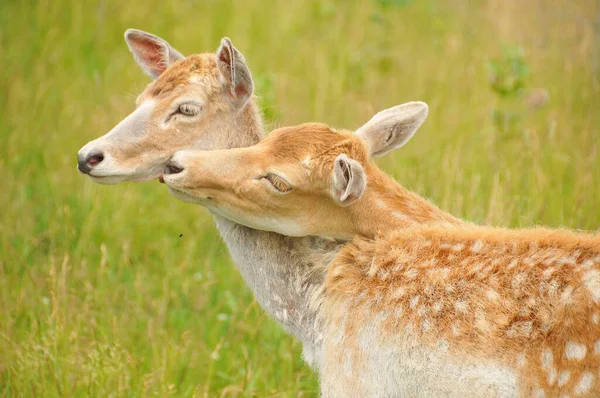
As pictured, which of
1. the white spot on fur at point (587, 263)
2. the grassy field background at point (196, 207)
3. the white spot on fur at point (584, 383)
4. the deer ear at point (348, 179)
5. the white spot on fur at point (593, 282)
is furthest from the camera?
the grassy field background at point (196, 207)

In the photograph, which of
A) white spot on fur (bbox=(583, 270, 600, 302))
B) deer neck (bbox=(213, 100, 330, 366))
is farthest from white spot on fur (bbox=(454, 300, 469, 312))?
deer neck (bbox=(213, 100, 330, 366))

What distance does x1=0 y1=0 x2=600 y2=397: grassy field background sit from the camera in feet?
18.0

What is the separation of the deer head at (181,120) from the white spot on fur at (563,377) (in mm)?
2434

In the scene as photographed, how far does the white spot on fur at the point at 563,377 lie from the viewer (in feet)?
12.0

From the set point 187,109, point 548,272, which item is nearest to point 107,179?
point 187,109

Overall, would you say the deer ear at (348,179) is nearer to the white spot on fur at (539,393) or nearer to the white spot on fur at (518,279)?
the white spot on fur at (518,279)

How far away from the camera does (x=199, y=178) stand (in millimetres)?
4543

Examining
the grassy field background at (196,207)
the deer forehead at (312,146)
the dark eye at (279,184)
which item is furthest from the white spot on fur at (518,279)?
the grassy field background at (196,207)

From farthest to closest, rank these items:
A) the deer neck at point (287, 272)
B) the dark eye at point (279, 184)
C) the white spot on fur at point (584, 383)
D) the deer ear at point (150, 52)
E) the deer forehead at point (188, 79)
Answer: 1. the deer ear at point (150, 52)
2. the deer forehead at point (188, 79)
3. the deer neck at point (287, 272)
4. the dark eye at point (279, 184)
5. the white spot on fur at point (584, 383)

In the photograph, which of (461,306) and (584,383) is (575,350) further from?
(461,306)

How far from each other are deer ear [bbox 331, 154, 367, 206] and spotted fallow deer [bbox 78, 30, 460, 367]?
1.43 feet

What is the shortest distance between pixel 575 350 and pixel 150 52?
3.42 meters

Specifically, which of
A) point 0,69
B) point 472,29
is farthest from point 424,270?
point 472,29

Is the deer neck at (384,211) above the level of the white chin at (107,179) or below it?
below
